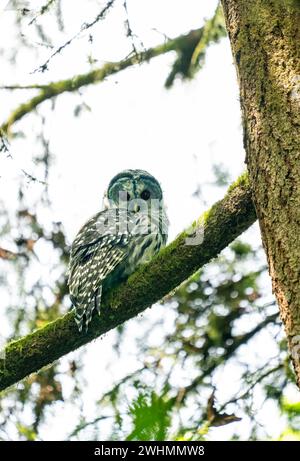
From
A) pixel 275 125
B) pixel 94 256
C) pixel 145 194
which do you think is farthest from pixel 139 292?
pixel 145 194

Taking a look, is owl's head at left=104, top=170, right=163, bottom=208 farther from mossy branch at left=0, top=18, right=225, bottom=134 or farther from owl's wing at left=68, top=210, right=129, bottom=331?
mossy branch at left=0, top=18, right=225, bottom=134

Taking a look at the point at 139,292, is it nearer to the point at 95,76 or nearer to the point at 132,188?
the point at 132,188

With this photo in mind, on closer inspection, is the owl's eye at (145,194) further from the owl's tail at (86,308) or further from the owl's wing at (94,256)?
the owl's tail at (86,308)

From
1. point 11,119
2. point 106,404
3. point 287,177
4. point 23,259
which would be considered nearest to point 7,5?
point 11,119

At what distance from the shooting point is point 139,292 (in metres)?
3.69

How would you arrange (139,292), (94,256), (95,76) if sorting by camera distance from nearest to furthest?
(139,292)
(94,256)
(95,76)

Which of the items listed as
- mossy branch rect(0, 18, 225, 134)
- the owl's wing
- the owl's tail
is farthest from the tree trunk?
mossy branch rect(0, 18, 225, 134)

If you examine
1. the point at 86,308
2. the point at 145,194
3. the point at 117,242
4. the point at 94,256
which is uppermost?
the point at 145,194

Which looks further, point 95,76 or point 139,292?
point 95,76

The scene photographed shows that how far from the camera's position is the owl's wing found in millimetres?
4007

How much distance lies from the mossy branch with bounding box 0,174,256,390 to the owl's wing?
0.13 metres

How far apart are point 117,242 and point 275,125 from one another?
193 centimetres

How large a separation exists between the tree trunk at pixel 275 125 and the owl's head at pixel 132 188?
237 cm
